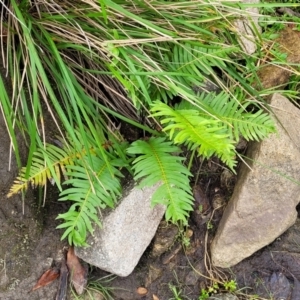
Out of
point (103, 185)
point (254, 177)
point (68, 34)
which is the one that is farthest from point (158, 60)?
point (254, 177)

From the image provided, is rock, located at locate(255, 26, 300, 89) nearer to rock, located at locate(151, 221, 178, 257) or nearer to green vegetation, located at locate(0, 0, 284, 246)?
green vegetation, located at locate(0, 0, 284, 246)

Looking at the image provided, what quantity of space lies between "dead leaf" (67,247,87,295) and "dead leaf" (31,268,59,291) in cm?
8

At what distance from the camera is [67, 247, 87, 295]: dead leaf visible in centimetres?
242

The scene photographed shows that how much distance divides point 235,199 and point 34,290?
3.72ft

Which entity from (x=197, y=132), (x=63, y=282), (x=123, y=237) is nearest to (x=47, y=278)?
(x=63, y=282)

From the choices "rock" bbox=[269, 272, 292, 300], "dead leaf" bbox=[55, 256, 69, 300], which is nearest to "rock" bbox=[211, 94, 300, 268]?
"rock" bbox=[269, 272, 292, 300]

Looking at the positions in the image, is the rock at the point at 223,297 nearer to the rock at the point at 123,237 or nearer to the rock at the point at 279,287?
the rock at the point at 279,287

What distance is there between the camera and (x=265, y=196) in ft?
8.25

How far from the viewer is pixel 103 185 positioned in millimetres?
2178

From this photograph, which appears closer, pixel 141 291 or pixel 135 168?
pixel 135 168

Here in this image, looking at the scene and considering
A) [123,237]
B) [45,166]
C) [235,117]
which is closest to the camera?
[45,166]

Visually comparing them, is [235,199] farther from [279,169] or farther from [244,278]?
[244,278]

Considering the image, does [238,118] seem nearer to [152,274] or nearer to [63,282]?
[152,274]

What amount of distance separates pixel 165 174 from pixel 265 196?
2.22ft
